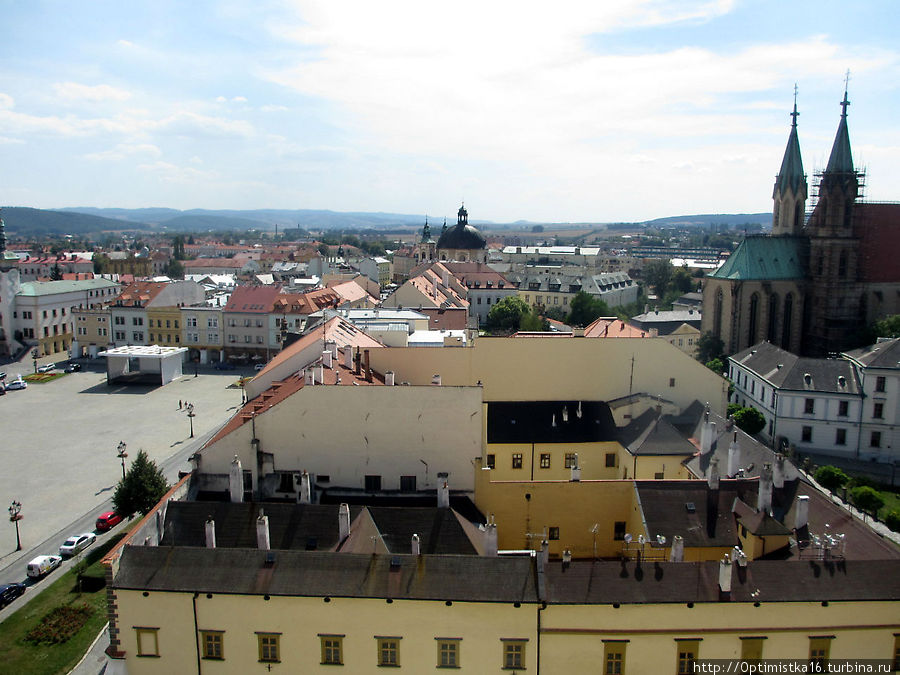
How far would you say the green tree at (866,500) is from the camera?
113 feet

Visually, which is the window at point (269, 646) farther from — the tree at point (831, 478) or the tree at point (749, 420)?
the tree at point (749, 420)

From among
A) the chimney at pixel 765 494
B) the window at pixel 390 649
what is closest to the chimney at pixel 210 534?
the window at pixel 390 649

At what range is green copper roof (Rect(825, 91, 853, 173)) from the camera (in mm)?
64250

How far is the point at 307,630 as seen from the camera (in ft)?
63.7

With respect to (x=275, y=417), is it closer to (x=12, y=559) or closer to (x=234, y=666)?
(x=234, y=666)

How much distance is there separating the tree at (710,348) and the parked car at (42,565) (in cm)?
5528

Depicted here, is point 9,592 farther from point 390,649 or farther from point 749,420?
point 749,420

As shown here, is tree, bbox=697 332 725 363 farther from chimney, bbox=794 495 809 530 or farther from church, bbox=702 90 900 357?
chimney, bbox=794 495 809 530

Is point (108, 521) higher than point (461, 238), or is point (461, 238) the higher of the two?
point (461, 238)

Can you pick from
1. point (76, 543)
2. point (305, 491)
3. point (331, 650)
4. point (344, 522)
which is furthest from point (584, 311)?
point (331, 650)

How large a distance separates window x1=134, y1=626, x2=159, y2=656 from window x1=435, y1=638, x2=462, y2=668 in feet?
26.1

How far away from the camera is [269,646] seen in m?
19.6

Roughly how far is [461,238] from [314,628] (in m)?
103

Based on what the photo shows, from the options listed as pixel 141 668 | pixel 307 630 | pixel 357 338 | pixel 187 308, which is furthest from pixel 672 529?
pixel 187 308
